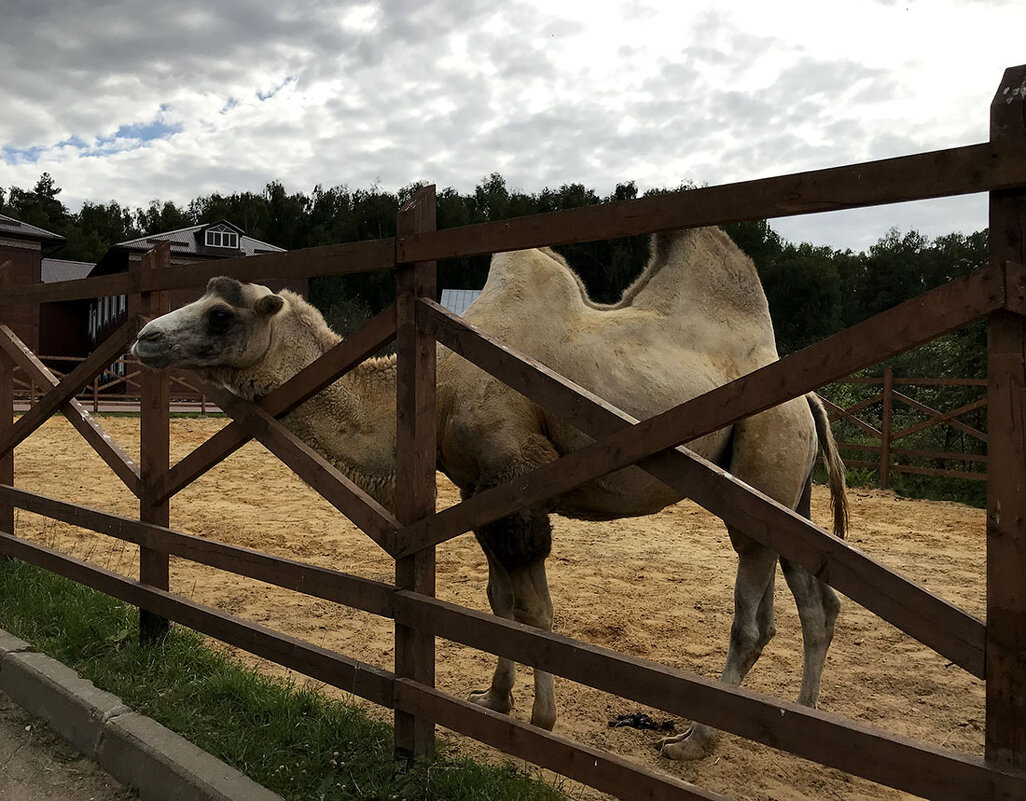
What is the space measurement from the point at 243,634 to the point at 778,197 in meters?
2.84

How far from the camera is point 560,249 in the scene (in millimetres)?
39125

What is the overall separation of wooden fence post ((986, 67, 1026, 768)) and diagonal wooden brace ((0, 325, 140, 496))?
3.75 m

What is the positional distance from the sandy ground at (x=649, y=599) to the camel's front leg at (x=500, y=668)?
21 centimetres

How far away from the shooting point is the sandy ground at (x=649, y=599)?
158 inches

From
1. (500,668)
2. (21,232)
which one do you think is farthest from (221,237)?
(500,668)

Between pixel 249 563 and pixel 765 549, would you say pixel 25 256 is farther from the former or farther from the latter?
pixel 765 549

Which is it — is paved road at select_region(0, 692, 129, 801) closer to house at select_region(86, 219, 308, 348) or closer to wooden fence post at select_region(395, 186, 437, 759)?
wooden fence post at select_region(395, 186, 437, 759)

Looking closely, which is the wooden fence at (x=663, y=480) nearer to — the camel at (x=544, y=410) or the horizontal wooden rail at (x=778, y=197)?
the horizontal wooden rail at (x=778, y=197)

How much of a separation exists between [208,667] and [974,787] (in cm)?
339

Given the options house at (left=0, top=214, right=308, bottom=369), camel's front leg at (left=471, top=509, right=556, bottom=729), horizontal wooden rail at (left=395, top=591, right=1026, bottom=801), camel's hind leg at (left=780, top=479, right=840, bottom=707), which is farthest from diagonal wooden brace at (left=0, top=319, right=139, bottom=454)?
house at (left=0, top=214, right=308, bottom=369)

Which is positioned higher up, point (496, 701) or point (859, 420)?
point (859, 420)

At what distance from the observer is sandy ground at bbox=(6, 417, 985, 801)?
4.02m

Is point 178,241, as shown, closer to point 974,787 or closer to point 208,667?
point 208,667

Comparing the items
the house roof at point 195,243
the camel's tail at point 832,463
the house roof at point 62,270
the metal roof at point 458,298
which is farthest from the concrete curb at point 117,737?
the house roof at point 62,270
